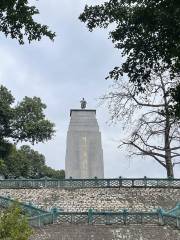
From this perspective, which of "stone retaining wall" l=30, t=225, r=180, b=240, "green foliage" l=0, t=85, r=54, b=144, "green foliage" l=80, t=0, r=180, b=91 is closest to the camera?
"green foliage" l=80, t=0, r=180, b=91

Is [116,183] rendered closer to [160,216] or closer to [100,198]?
[100,198]

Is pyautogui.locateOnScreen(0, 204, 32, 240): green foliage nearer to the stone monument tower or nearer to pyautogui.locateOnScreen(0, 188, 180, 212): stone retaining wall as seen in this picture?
pyautogui.locateOnScreen(0, 188, 180, 212): stone retaining wall

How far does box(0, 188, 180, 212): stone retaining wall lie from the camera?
23.1 metres

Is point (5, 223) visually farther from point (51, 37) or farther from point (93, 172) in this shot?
point (93, 172)

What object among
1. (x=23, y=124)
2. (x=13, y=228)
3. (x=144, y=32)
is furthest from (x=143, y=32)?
(x=23, y=124)

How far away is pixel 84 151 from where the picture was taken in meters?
27.6

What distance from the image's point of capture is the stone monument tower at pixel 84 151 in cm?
2727

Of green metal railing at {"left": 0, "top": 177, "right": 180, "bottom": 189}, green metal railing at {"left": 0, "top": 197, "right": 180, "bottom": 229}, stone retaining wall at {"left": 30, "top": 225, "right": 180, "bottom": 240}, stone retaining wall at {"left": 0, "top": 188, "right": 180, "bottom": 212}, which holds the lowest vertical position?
stone retaining wall at {"left": 30, "top": 225, "right": 180, "bottom": 240}

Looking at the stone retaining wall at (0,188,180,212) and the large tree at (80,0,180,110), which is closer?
the large tree at (80,0,180,110)

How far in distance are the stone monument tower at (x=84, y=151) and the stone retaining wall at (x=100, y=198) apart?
2276 mm

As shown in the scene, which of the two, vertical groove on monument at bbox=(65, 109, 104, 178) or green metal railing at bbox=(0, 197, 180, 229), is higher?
vertical groove on monument at bbox=(65, 109, 104, 178)

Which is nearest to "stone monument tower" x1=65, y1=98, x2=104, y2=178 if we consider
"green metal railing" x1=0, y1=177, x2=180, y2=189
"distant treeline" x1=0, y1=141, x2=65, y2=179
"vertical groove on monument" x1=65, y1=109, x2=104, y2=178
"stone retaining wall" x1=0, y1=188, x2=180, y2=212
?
"vertical groove on monument" x1=65, y1=109, x2=104, y2=178

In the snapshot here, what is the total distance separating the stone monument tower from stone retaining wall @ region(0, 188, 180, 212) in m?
2.28

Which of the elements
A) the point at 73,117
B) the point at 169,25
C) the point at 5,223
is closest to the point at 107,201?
the point at 73,117
